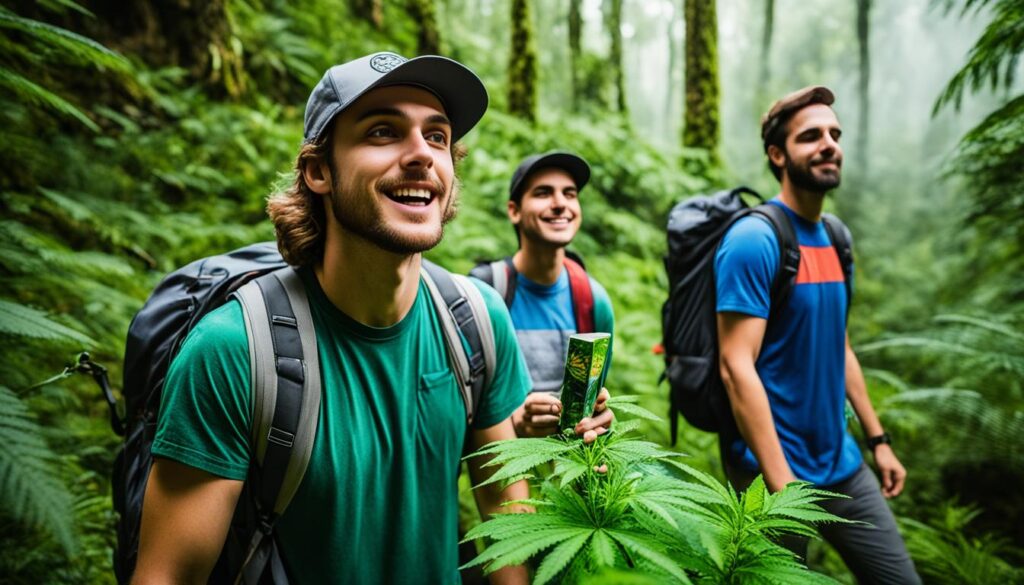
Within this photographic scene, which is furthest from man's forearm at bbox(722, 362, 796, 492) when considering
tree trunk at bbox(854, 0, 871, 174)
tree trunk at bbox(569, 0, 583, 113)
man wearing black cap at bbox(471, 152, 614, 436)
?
tree trunk at bbox(854, 0, 871, 174)

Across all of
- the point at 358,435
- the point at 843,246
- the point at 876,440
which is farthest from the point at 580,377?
the point at 876,440

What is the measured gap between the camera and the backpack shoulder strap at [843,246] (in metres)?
3.19

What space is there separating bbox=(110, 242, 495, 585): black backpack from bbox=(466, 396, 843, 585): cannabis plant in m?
0.75

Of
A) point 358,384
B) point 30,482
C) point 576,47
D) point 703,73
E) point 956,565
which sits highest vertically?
point 576,47

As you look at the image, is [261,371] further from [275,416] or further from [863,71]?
[863,71]

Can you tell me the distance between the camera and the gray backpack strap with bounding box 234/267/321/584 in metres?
1.57

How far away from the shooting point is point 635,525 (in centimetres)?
113

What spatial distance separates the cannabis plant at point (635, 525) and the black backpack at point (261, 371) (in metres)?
0.75

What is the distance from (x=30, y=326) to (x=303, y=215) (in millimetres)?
1041

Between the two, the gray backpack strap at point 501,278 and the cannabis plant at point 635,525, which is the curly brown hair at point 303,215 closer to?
the cannabis plant at point 635,525

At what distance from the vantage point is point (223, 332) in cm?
158

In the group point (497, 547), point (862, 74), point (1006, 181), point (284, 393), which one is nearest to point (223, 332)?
point (284, 393)

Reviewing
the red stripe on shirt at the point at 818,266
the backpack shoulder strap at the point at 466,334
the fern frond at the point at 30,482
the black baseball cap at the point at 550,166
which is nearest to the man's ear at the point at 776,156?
the red stripe on shirt at the point at 818,266

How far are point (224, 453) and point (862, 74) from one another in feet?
118
